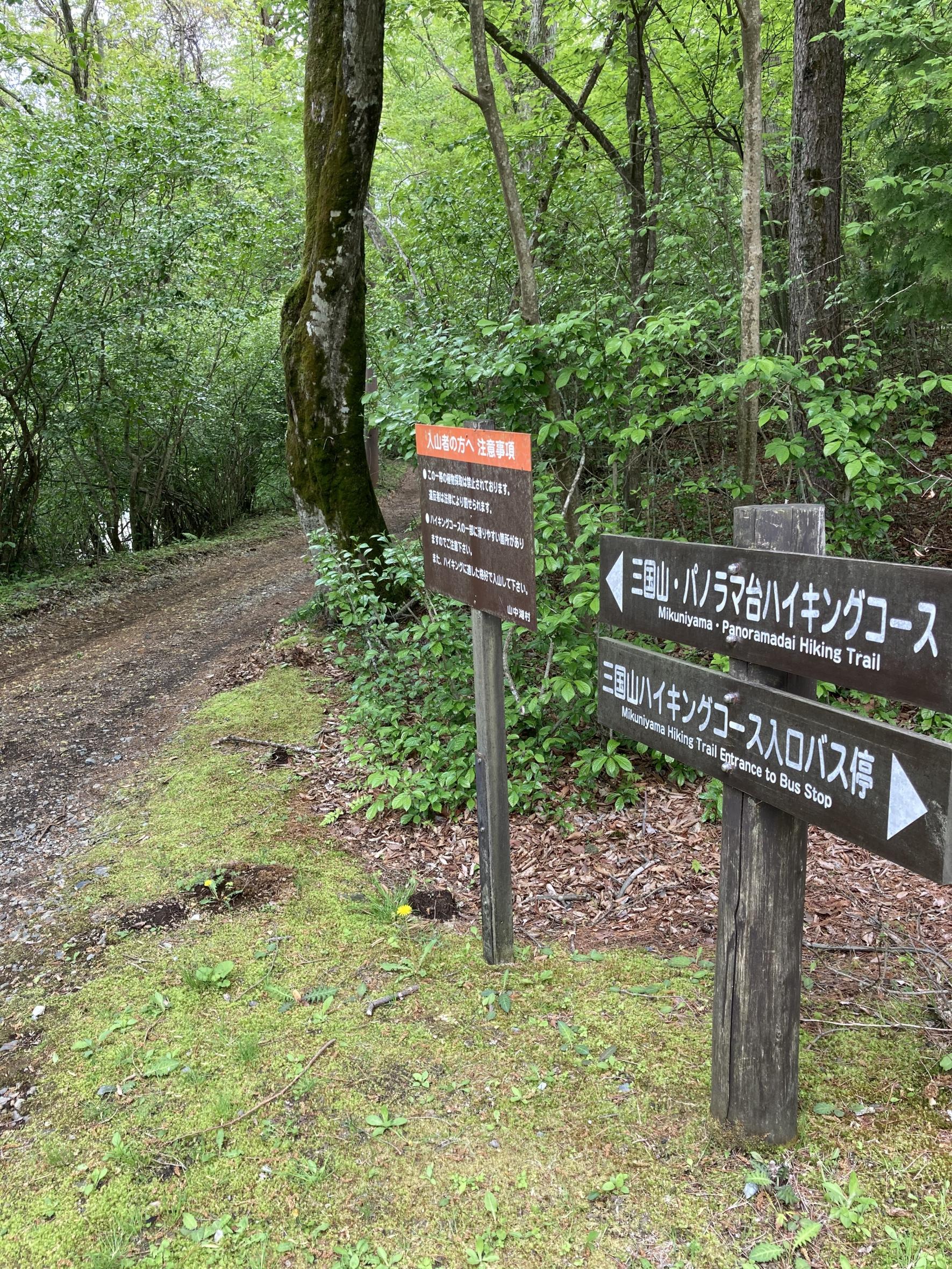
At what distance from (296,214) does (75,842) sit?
12.7m

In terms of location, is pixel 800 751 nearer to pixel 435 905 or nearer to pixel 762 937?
pixel 762 937

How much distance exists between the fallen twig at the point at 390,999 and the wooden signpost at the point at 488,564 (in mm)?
376

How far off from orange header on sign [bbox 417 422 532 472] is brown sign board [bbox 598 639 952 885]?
2.56 ft

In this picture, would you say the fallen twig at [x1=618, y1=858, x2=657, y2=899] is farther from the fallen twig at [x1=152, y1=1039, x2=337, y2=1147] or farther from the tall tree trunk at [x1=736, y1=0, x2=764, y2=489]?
the tall tree trunk at [x1=736, y1=0, x2=764, y2=489]

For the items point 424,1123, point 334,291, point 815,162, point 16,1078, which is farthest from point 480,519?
point 815,162

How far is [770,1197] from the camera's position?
92.4 inches

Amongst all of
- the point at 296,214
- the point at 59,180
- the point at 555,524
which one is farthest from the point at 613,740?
the point at 296,214

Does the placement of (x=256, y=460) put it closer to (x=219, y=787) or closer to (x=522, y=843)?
(x=219, y=787)

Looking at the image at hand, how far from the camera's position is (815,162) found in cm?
727

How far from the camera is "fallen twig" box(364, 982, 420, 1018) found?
335 centimetres

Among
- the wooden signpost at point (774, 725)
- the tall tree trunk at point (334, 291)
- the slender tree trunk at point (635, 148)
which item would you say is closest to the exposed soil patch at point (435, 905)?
the wooden signpost at point (774, 725)

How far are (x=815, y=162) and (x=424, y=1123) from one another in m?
8.04

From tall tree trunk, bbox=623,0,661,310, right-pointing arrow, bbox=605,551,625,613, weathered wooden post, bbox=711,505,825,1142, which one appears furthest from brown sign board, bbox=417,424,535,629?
tall tree trunk, bbox=623,0,661,310

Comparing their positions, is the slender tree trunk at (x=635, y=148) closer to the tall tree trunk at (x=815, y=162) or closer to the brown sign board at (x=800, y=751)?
the tall tree trunk at (x=815, y=162)
